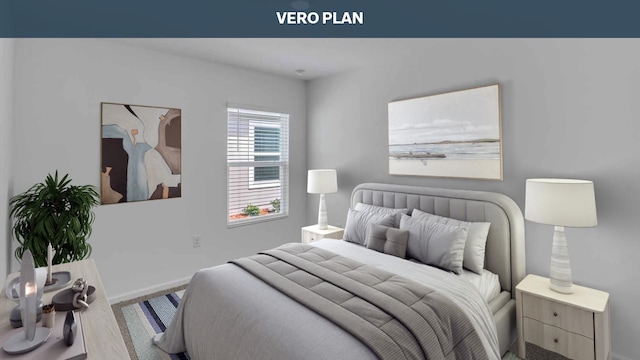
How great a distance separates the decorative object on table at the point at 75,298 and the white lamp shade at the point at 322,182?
2452 millimetres

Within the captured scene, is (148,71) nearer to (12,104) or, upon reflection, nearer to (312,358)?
(12,104)

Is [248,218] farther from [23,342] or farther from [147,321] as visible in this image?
[23,342]

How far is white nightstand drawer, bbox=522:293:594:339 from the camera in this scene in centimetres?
187

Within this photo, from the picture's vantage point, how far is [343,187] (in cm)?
395

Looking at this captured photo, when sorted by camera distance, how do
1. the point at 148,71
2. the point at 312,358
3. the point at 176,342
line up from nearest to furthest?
1. the point at 312,358
2. the point at 176,342
3. the point at 148,71

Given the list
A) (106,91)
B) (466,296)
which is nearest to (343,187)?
(466,296)

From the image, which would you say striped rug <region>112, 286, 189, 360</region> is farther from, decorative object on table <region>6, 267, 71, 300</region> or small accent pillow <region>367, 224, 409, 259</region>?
small accent pillow <region>367, 224, 409, 259</region>

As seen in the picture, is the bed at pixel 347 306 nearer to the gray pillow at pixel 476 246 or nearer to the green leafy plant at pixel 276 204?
the gray pillow at pixel 476 246

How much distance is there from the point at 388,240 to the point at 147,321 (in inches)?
86.7

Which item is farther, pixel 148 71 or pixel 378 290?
pixel 148 71

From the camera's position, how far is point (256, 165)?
3.99 meters
